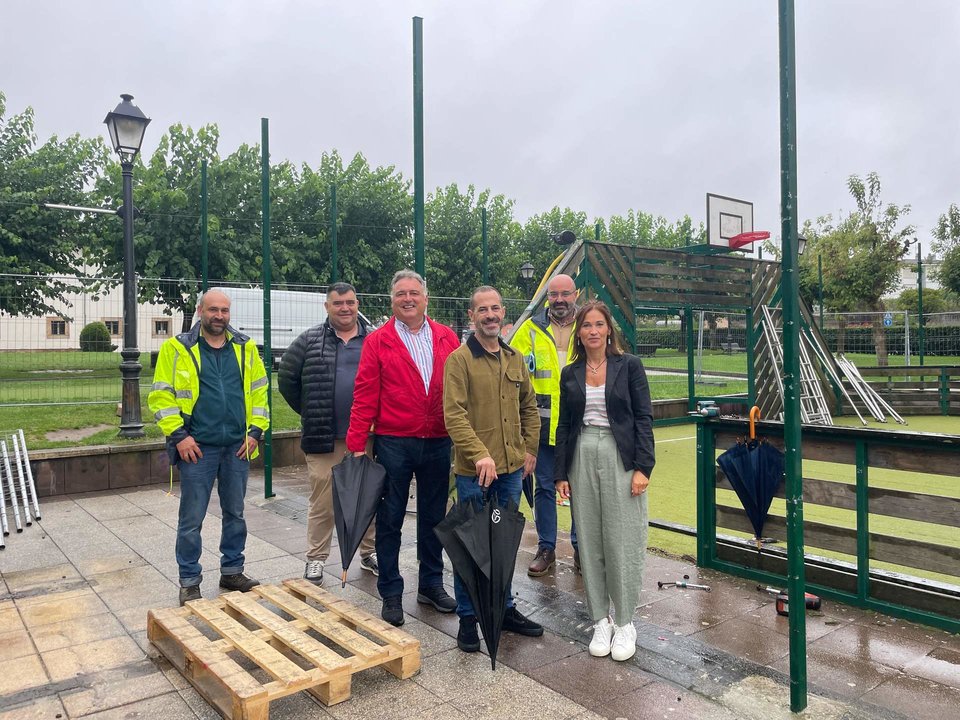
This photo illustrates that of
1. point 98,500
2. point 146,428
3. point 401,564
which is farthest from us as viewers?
point 146,428

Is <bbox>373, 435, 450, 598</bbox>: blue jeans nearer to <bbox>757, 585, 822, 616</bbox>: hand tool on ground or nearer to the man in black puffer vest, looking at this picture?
the man in black puffer vest

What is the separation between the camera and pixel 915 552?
3.96 m

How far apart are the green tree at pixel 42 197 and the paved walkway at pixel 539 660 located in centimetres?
1192

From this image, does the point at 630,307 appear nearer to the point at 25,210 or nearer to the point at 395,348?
the point at 395,348

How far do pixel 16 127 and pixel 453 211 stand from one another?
15.0 m

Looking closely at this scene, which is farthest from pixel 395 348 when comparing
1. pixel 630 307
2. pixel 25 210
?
pixel 25 210

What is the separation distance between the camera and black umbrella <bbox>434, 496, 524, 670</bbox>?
3.39 m

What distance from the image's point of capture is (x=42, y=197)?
56.9ft

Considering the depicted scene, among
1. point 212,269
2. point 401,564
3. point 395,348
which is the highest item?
point 212,269

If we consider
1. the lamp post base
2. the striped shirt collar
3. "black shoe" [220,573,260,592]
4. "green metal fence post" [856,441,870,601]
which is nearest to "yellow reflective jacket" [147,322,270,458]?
"black shoe" [220,573,260,592]

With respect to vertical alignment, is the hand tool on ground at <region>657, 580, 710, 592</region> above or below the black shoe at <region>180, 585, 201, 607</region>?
below

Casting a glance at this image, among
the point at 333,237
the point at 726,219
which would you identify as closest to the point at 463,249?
the point at 726,219

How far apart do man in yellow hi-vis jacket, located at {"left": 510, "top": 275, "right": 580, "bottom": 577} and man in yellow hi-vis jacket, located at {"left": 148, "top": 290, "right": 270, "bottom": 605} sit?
1.85 metres

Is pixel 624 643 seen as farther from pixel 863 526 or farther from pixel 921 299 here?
pixel 921 299
